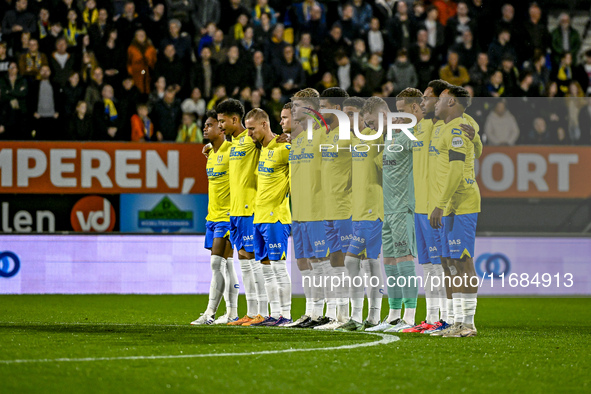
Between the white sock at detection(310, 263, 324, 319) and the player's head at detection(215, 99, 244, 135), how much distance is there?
1809 millimetres

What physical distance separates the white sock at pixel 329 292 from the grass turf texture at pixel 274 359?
0.80 m

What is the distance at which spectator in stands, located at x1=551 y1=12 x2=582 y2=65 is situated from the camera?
18.0 metres

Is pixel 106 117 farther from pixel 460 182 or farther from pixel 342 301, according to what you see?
pixel 460 182

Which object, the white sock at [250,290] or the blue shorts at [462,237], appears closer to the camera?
the blue shorts at [462,237]

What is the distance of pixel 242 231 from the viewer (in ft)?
31.9

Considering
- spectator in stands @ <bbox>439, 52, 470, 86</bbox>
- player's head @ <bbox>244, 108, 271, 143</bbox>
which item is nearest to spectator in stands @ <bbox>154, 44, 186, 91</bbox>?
spectator in stands @ <bbox>439, 52, 470, 86</bbox>

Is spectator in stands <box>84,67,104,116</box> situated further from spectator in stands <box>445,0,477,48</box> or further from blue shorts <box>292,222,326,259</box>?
blue shorts <box>292,222,326,259</box>

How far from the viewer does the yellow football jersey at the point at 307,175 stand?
9492 mm

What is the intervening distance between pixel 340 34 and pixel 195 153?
13.4 feet

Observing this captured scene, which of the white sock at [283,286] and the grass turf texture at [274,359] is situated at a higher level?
the white sock at [283,286]

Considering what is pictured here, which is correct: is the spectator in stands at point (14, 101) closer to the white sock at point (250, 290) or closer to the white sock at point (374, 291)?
the white sock at point (250, 290)

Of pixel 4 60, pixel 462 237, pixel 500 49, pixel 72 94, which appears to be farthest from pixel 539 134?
pixel 4 60

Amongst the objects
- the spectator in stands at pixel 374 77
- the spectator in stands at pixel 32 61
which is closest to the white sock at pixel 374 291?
the spectator in stands at pixel 374 77

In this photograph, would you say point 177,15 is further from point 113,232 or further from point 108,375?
point 108,375
